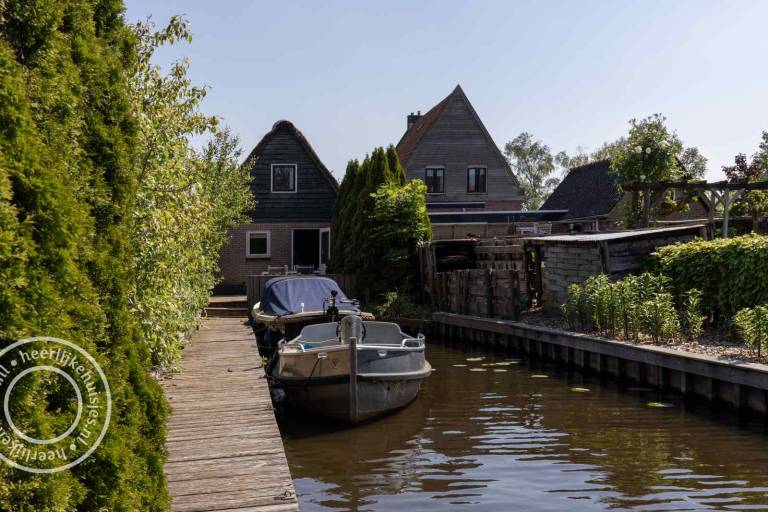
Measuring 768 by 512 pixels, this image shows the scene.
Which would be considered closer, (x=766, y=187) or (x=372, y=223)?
(x=766, y=187)

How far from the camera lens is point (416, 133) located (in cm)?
5175

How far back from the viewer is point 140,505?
4879mm

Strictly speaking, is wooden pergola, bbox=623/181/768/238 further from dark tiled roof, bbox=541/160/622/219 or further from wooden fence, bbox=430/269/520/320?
dark tiled roof, bbox=541/160/622/219

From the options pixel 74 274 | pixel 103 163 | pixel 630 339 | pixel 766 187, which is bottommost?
pixel 630 339

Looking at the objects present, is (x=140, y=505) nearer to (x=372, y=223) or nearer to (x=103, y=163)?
(x=103, y=163)

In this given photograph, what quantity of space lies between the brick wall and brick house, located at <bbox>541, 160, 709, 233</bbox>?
43.3 ft

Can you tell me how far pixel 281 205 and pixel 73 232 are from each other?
112ft

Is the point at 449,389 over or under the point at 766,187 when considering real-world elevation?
under

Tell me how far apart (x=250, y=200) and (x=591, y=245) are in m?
20.5

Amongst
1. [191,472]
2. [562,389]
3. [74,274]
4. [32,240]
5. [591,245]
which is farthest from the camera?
[591,245]

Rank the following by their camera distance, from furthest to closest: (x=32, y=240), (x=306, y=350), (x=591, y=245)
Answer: (x=591, y=245) < (x=306, y=350) < (x=32, y=240)

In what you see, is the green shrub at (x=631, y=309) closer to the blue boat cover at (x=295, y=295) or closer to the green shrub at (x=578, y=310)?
the green shrub at (x=578, y=310)

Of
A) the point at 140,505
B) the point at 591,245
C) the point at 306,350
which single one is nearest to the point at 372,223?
the point at 591,245

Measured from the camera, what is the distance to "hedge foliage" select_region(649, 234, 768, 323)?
605 inches
